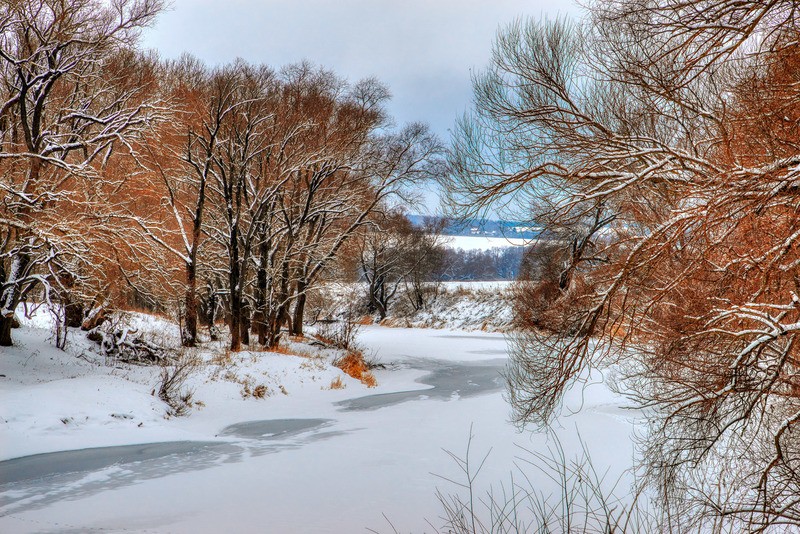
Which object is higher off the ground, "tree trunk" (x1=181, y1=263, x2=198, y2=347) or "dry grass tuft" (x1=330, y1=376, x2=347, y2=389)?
"tree trunk" (x1=181, y1=263, x2=198, y2=347)

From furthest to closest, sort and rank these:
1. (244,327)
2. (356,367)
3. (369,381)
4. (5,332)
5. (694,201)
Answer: (244,327) → (356,367) → (369,381) → (5,332) → (694,201)

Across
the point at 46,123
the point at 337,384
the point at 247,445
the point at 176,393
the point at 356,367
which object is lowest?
the point at 247,445

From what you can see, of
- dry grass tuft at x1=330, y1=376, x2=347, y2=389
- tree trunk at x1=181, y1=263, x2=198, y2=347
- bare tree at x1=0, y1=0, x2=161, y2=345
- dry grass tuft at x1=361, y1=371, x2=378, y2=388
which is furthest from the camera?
dry grass tuft at x1=361, y1=371, x2=378, y2=388

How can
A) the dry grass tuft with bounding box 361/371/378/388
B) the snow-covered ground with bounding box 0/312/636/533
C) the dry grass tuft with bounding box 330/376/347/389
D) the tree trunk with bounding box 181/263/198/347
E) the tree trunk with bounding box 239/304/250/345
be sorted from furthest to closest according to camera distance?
the tree trunk with bounding box 239/304/250/345 → the dry grass tuft with bounding box 361/371/378/388 → the tree trunk with bounding box 181/263/198/347 → the dry grass tuft with bounding box 330/376/347/389 → the snow-covered ground with bounding box 0/312/636/533

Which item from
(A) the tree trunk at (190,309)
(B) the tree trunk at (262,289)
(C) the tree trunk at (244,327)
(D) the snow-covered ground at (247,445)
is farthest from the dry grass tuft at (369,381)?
(A) the tree trunk at (190,309)

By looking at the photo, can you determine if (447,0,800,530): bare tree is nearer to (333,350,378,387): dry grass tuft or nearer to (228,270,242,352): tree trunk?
(333,350,378,387): dry grass tuft

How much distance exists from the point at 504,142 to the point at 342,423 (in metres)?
6.45

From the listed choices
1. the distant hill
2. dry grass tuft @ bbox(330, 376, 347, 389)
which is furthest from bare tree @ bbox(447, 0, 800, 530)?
dry grass tuft @ bbox(330, 376, 347, 389)

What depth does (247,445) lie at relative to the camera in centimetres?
937

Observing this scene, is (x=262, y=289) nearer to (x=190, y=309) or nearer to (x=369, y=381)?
(x=190, y=309)

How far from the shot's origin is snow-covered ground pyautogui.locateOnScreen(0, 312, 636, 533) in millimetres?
6293

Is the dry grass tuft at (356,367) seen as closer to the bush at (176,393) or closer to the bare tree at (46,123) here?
the bush at (176,393)

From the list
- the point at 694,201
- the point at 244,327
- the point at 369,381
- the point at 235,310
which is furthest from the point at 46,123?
the point at 694,201

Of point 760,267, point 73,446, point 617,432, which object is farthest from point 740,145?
point 73,446
